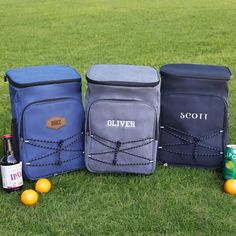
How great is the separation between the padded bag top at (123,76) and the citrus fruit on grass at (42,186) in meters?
0.87

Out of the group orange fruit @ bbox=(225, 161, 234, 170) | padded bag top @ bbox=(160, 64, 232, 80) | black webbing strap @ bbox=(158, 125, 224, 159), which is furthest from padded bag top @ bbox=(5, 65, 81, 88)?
orange fruit @ bbox=(225, 161, 234, 170)

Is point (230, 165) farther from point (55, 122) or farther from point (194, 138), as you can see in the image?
point (55, 122)

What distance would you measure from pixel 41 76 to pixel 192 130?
1315mm

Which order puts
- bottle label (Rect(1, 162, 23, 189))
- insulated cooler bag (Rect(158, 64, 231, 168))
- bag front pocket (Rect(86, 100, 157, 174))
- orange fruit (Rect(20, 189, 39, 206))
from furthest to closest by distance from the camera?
1. insulated cooler bag (Rect(158, 64, 231, 168))
2. bag front pocket (Rect(86, 100, 157, 174))
3. bottle label (Rect(1, 162, 23, 189))
4. orange fruit (Rect(20, 189, 39, 206))

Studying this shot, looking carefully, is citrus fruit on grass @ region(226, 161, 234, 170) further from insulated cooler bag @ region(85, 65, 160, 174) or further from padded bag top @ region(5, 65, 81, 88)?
padded bag top @ region(5, 65, 81, 88)

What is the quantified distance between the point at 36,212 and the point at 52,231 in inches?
10.9

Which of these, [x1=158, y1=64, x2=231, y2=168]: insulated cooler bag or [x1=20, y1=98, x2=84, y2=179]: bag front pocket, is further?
[x1=158, y1=64, x2=231, y2=168]: insulated cooler bag

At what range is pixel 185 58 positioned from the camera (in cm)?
841

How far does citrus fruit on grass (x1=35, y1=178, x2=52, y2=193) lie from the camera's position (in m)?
3.72

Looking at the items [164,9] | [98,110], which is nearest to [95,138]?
[98,110]

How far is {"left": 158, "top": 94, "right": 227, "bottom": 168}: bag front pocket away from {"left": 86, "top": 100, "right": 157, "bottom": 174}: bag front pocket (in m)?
0.22

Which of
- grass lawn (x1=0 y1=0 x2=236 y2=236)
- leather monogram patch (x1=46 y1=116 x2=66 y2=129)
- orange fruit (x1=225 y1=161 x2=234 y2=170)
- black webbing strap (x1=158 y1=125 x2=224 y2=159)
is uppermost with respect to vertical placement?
leather monogram patch (x1=46 y1=116 x2=66 y2=129)

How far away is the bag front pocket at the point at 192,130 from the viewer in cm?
393

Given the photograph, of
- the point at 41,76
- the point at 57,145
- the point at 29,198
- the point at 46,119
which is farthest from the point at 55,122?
the point at 29,198
